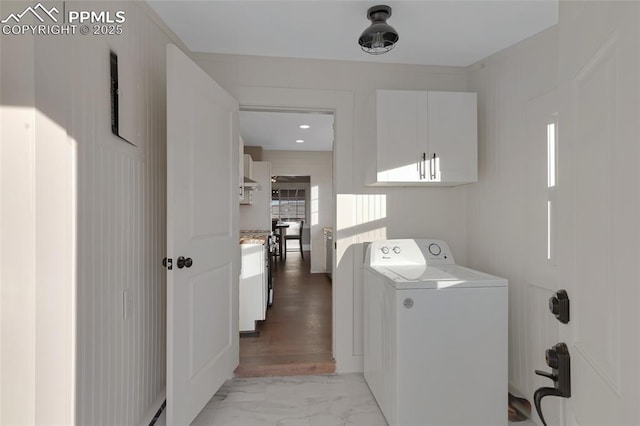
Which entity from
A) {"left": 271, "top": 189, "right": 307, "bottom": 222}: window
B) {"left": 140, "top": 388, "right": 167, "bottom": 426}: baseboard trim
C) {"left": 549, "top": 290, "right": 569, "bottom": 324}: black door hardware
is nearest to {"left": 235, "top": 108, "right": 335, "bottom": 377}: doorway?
{"left": 140, "top": 388, "right": 167, "bottom": 426}: baseboard trim

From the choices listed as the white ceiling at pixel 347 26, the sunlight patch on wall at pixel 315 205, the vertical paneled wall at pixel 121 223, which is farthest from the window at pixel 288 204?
the vertical paneled wall at pixel 121 223

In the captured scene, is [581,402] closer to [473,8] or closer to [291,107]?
[473,8]

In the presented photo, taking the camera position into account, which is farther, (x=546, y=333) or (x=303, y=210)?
(x=303, y=210)

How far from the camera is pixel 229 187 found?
88.4 inches

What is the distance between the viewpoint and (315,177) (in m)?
6.34

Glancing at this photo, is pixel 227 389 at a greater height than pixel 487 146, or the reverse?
pixel 487 146

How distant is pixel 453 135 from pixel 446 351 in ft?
4.64

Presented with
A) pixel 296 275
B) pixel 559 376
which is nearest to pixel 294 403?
pixel 559 376

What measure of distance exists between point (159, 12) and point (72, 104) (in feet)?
3.18

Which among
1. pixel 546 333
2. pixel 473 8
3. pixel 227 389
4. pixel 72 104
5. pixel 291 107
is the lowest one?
pixel 227 389

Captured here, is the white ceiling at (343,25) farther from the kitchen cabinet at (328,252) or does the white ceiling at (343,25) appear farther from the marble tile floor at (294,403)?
the kitchen cabinet at (328,252)

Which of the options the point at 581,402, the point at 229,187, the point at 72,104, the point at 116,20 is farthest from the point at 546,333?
the point at 116,20

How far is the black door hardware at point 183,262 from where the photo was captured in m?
1.69

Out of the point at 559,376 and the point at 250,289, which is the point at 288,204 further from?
the point at 559,376
